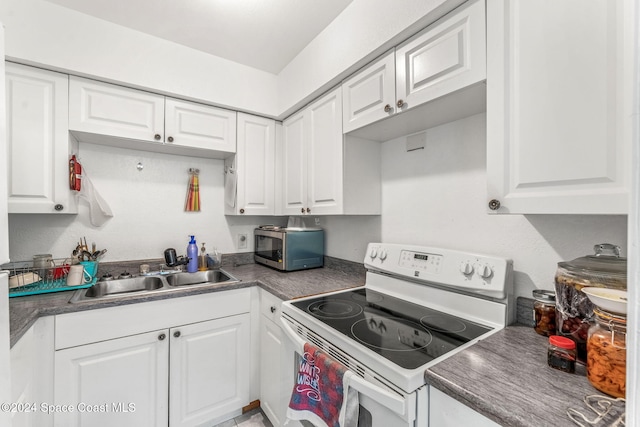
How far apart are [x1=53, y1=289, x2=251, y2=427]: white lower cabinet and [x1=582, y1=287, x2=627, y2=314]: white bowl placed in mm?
1613

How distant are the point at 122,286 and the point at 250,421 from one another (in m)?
1.21

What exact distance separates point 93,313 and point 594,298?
6.45 feet

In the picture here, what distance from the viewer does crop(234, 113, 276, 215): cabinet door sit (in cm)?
214

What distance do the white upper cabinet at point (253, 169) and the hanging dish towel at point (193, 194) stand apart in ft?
0.75

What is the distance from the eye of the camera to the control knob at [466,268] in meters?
1.18

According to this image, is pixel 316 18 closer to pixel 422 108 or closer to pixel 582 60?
pixel 422 108

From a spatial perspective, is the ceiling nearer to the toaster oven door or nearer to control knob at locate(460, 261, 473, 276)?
the toaster oven door

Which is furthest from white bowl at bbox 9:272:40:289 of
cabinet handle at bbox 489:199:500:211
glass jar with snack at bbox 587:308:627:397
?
glass jar with snack at bbox 587:308:627:397

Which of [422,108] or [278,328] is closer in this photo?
[422,108]

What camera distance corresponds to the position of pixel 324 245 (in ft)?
7.38

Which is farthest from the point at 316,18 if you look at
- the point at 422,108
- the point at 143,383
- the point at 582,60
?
the point at 143,383

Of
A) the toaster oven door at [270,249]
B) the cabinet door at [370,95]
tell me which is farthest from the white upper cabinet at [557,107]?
the toaster oven door at [270,249]

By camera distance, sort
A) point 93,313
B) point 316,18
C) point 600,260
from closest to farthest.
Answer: point 600,260 → point 93,313 → point 316,18

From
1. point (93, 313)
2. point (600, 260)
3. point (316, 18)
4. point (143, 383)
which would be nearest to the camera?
point (600, 260)
